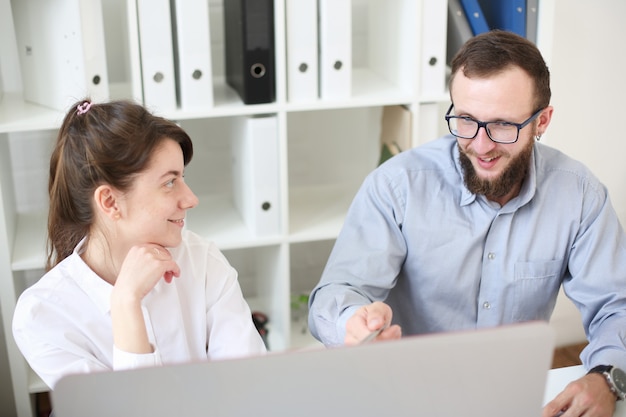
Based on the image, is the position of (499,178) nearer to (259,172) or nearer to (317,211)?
(259,172)

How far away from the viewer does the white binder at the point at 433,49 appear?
2.15 meters

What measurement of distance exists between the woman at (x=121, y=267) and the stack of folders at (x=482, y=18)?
1036mm

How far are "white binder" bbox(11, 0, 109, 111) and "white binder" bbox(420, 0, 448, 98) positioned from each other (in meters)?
0.85

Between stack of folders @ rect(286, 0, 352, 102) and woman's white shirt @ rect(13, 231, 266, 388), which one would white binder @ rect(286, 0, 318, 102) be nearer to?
stack of folders @ rect(286, 0, 352, 102)

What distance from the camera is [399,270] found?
168cm

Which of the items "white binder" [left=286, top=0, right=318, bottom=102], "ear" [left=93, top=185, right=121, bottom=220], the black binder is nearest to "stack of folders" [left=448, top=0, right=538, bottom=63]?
"white binder" [left=286, top=0, right=318, bottom=102]

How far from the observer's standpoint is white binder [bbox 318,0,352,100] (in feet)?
6.77

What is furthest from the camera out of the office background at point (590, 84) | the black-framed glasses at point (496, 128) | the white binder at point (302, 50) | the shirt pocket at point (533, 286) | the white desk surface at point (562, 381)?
the office background at point (590, 84)

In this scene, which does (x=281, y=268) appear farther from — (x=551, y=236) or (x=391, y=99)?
(x=551, y=236)

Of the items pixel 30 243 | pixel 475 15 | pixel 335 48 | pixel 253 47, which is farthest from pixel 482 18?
pixel 30 243

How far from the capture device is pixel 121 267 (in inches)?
56.6

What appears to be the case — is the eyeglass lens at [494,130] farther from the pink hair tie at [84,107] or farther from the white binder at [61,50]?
the white binder at [61,50]

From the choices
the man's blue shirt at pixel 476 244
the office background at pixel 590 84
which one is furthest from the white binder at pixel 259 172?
the office background at pixel 590 84

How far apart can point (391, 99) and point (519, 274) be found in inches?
28.7
